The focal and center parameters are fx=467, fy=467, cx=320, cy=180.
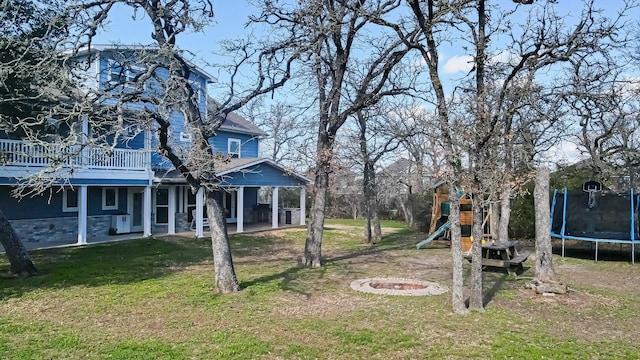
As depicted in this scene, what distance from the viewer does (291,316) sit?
7613 millimetres

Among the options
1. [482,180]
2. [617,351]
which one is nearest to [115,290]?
[482,180]

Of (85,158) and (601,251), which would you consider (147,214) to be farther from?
(601,251)

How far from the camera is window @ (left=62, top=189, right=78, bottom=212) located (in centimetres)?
1686

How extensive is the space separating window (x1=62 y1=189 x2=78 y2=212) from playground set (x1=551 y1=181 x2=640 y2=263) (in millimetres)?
16746

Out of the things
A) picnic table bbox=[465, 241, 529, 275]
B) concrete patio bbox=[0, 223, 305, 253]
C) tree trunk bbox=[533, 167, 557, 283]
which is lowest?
concrete patio bbox=[0, 223, 305, 253]

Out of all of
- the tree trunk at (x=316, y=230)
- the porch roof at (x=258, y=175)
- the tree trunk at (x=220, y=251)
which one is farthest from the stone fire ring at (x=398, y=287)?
the porch roof at (x=258, y=175)

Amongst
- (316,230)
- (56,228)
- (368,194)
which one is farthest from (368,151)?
(56,228)

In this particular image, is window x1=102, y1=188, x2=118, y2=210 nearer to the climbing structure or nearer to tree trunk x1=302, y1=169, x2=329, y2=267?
tree trunk x1=302, y1=169, x2=329, y2=267

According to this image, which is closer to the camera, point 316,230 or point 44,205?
point 316,230

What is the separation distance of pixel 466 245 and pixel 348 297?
8657mm

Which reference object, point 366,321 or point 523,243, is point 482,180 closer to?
point 366,321

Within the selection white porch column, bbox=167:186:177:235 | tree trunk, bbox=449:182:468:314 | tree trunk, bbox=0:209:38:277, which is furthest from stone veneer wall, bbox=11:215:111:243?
tree trunk, bbox=449:182:468:314

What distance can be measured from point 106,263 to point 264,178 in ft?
31.5

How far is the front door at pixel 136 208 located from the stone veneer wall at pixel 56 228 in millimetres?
1349
